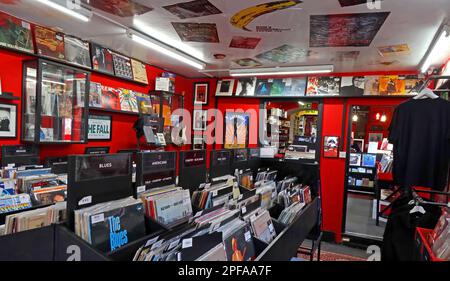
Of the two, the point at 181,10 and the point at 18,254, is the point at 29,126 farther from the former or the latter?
the point at 18,254

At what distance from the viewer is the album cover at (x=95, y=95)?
14.1 feet

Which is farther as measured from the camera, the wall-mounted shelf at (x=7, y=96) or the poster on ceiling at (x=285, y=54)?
the poster on ceiling at (x=285, y=54)

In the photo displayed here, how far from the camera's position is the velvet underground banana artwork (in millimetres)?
2768

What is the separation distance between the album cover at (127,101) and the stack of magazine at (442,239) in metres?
4.42

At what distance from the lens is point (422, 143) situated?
273 centimetres

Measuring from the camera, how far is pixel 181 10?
3033mm

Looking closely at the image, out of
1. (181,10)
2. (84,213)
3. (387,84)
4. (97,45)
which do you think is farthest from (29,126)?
(387,84)

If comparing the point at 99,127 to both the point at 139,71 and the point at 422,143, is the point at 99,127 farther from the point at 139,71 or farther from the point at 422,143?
the point at 422,143

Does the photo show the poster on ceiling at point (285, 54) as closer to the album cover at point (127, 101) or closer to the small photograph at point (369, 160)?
the album cover at point (127, 101)

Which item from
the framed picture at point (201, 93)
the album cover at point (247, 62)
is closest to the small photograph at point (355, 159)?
the framed picture at point (201, 93)

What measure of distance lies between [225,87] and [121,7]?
3.33 metres

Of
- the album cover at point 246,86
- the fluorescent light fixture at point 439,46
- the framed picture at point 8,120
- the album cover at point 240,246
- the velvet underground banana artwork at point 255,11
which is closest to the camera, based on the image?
the album cover at point 240,246

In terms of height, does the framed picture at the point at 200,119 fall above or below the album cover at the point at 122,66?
below

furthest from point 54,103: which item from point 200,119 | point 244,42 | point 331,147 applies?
point 331,147
